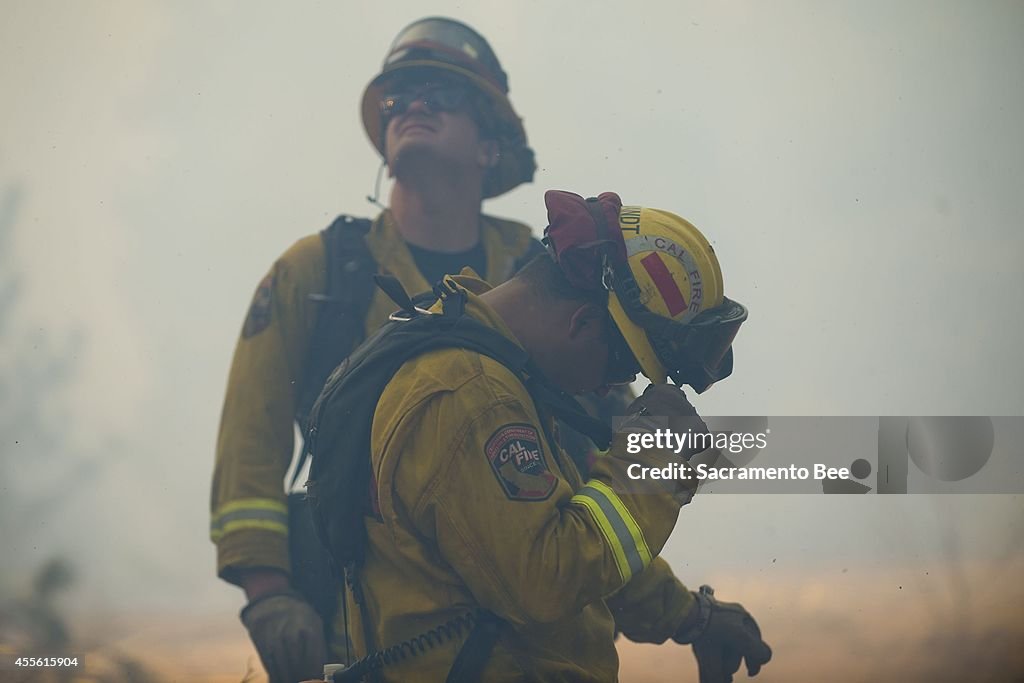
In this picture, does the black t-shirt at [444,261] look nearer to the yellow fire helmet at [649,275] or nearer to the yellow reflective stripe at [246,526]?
the yellow reflective stripe at [246,526]

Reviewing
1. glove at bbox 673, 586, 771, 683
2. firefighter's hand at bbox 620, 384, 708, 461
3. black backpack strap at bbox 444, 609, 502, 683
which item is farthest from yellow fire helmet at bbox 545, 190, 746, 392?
glove at bbox 673, 586, 771, 683

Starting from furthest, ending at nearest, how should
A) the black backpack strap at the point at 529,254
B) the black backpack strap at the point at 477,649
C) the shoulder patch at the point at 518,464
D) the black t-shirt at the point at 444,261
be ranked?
the black backpack strap at the point at 529,254
the black t-shirt at the point at 444,261
the black backpack strap at the point at 477,649
the shoulder patch at the point at 518,464

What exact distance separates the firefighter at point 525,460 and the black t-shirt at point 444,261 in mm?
1207

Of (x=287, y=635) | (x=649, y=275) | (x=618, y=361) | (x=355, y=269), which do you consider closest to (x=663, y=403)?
(x=618, y=361)

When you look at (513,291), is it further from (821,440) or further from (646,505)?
(821,440)

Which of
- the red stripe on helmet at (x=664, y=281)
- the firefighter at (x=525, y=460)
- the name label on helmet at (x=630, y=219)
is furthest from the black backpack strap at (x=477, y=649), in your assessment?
the name label on helmet at (x=630, y=219)

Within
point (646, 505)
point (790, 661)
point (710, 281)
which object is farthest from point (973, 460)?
point (646, 505)

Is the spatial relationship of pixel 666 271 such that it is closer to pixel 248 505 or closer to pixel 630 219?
pixel 630 219

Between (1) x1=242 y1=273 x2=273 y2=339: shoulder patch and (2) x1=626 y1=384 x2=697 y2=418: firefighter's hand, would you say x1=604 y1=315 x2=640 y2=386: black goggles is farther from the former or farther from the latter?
(1) x1=242 y1=273 x2=273 y2=339: shoulder patch

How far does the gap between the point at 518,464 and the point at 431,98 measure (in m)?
2.05

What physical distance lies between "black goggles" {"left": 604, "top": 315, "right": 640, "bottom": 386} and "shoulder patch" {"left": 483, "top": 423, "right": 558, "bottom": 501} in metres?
0.37

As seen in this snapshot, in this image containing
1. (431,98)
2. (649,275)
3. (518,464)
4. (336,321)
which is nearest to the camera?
(518,464)

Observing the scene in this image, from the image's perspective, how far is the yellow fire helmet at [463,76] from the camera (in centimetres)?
394

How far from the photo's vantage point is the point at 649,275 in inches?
96.7
